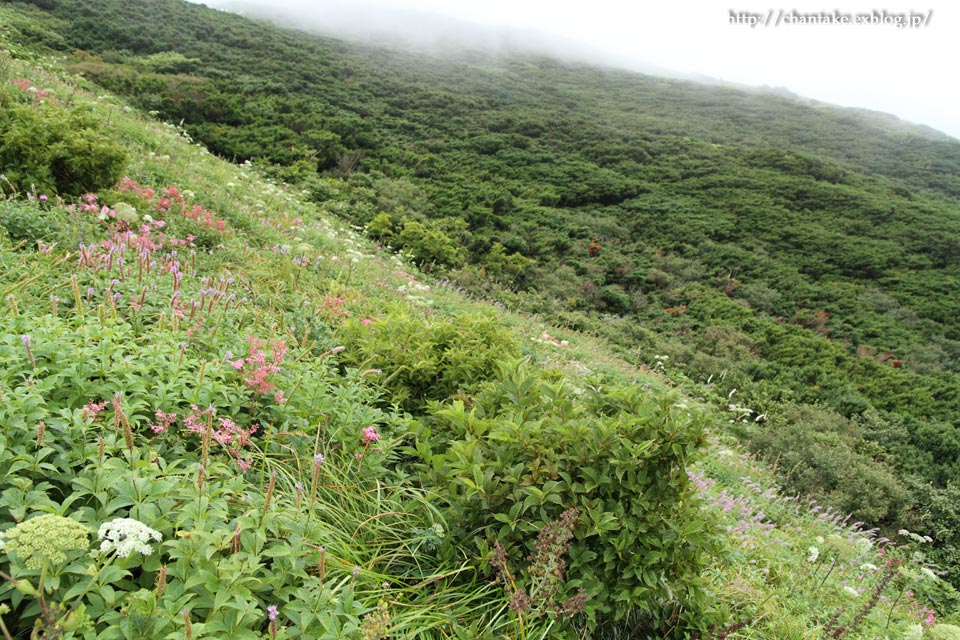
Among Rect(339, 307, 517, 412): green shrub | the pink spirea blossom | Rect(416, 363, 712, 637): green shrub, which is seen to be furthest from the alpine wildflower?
Rect(339, 307, 517, 412): green shrub

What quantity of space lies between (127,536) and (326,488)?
1113mm

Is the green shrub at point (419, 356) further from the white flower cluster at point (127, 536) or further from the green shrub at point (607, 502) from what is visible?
the white flower cluster at point (127, 536)

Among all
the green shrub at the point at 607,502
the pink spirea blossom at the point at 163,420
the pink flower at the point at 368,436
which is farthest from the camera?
the pink flower at the point at 368,436

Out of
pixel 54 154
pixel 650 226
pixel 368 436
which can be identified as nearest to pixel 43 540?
pixel 368 436

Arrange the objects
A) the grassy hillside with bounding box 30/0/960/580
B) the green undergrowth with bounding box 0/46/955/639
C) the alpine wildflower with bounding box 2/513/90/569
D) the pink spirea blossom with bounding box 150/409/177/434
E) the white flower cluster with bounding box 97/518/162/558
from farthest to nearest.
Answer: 1. the grassy hillside with bounding box 30/0/960/580
2. the pink spirea blossom with bounding box 150/409/177/434
3. the green undergrowth with bounding box 0/46/955/639
4. the white flower cluster with bounding box 97/518/162/558
5. the alpine wildflower with bounding box 2/513/90/569

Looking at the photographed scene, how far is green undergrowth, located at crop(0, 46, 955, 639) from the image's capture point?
5.08 ft

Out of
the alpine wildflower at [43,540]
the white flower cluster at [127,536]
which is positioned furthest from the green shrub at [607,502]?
the alpine wildflower at [43,540]

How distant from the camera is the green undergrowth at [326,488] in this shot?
155cm

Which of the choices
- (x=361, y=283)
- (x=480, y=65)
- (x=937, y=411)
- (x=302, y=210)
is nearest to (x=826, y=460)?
(x=937, y=411)

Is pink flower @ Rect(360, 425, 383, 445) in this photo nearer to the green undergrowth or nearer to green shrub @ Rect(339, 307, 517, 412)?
the green undergrowth

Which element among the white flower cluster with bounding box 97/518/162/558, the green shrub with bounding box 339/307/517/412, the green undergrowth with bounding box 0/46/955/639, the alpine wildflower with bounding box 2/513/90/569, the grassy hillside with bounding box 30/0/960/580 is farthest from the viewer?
the grassy hillside with bounding box 30/0/960/580

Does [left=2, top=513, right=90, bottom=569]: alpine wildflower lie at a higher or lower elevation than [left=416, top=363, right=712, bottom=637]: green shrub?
higher

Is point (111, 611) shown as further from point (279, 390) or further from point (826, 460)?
point (826, 460)

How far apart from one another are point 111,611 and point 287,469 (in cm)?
104
